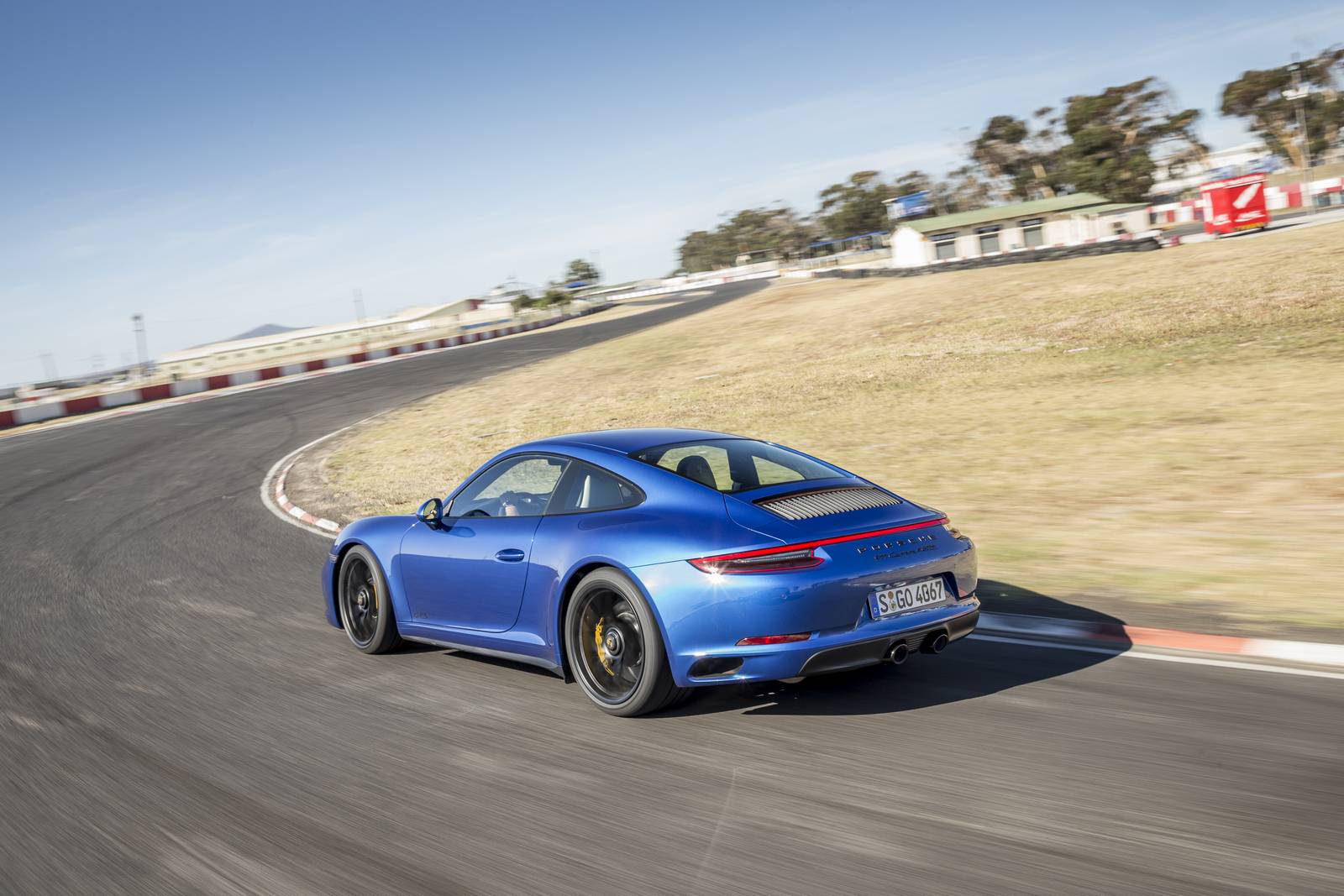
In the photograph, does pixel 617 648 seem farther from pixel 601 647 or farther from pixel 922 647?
pixel 922 647

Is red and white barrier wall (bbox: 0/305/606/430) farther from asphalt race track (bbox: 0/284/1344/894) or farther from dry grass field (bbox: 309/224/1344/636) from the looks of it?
asphalt race track (bbox: 0/284/1344/894)

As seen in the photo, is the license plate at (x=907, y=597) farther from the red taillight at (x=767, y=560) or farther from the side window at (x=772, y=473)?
the side window at (x=772, y=473)

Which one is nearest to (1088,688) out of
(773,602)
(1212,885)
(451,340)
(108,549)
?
A: (773,602)

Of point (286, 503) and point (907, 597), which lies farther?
point (286, 503)

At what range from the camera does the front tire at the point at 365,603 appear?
6.88 meters

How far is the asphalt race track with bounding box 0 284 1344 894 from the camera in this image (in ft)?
12.3

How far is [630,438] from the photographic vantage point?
613cm

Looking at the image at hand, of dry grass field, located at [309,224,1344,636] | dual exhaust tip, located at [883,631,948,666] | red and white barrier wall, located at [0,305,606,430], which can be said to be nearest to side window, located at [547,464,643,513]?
dual exhaust tip, located at [883,631,948,666]

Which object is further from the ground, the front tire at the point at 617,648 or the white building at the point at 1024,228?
the white building at the point at 1024,228

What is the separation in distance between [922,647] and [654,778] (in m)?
1.39

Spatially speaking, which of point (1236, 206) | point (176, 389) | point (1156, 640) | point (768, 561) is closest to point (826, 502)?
point (768, 561)

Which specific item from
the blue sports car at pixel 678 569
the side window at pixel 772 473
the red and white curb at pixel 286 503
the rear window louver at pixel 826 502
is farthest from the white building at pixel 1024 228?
the rear window louver at pixel 826 502

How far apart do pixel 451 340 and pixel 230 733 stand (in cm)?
5079

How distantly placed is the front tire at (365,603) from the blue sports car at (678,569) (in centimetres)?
27
